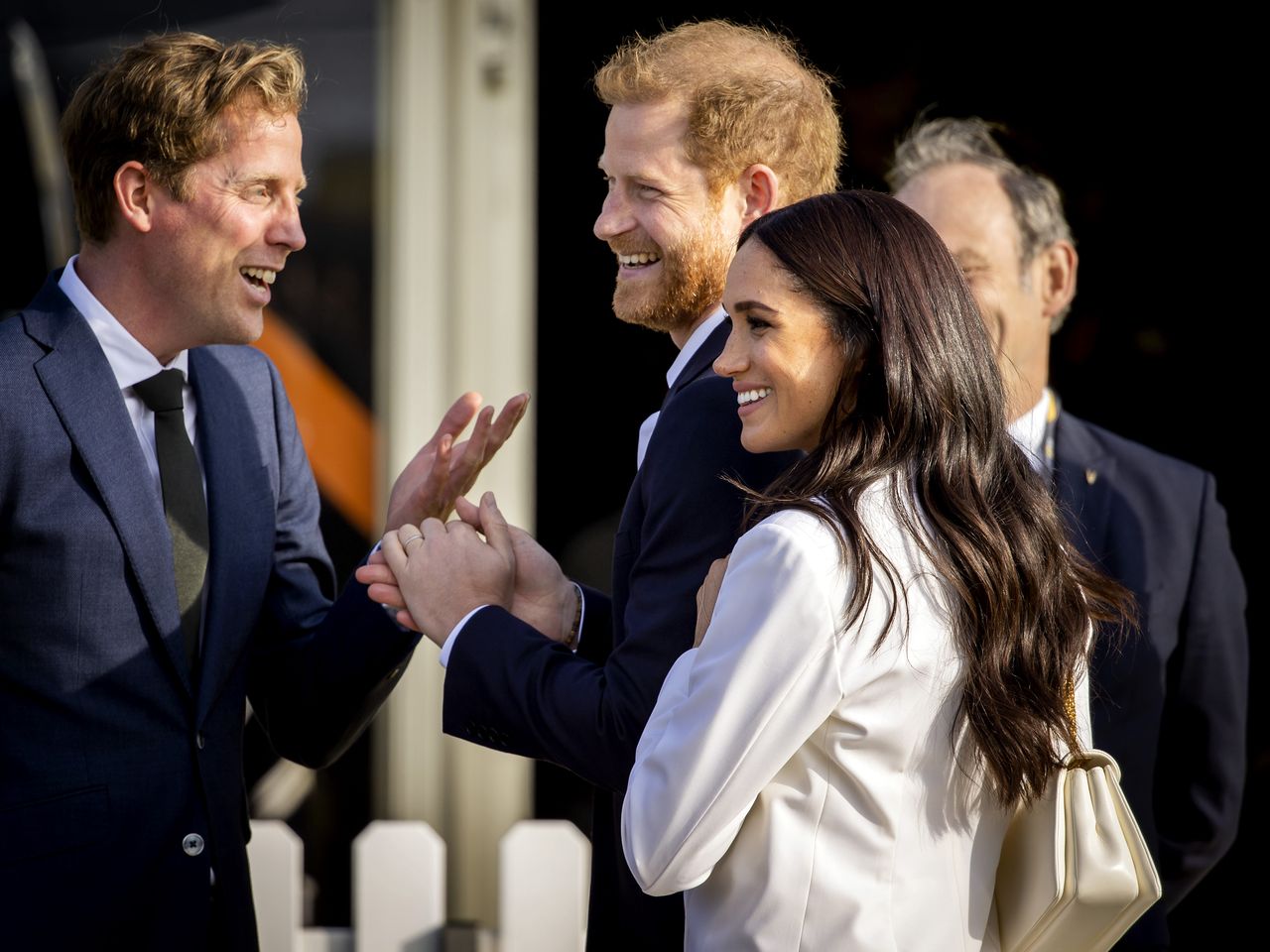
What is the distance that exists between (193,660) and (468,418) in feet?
1.95

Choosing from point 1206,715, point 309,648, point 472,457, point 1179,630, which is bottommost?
point 1206,715

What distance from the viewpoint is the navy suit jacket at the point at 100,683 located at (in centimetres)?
208

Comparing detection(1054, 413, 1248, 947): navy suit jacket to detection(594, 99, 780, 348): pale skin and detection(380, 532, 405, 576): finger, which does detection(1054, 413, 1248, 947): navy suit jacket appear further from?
detection(380, 532, 405, 576): finger

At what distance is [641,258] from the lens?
7.15 feet

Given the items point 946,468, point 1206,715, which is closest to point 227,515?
point 946,468

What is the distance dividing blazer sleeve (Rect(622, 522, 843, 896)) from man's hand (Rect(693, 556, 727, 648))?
0.08m

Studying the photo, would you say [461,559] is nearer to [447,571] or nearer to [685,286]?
[447,571]

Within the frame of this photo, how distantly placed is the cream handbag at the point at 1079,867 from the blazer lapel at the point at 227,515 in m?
1.23

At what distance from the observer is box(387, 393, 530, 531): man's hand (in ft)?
7.92

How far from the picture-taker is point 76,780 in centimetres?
210

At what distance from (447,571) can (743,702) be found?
23.7 inches

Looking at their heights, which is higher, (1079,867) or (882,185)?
(882,185)

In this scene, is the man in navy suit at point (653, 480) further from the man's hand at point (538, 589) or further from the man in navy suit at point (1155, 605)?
the man in navy suit at point (1155, 605)

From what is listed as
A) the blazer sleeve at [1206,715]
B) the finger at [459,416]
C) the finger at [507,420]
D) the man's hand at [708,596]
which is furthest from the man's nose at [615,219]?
the blazer sleeve at [1206,715]
